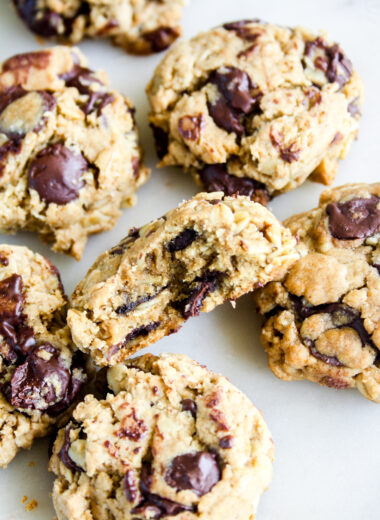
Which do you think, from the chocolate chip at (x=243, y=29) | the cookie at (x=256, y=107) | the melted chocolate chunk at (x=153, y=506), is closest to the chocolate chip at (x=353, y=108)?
the cookie at (x=256, y=107)

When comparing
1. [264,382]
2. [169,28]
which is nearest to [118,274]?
[264,382]

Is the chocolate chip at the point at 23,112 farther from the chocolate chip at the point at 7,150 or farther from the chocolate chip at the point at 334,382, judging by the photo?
the chocolate chip at the point at 334,382

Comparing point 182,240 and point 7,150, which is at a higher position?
point 7,150

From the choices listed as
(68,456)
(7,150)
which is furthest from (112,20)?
(68,456)

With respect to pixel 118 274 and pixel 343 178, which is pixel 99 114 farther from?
pixel 343 178

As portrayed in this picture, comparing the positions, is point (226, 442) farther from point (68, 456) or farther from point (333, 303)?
point (333, 303)

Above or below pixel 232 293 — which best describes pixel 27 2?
above

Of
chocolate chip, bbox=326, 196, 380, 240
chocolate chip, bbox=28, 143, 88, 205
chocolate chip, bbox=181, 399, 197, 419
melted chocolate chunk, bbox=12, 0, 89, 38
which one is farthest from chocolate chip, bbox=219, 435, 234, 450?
melted chocolate chunk, bbox=12, 0, 89, 38
